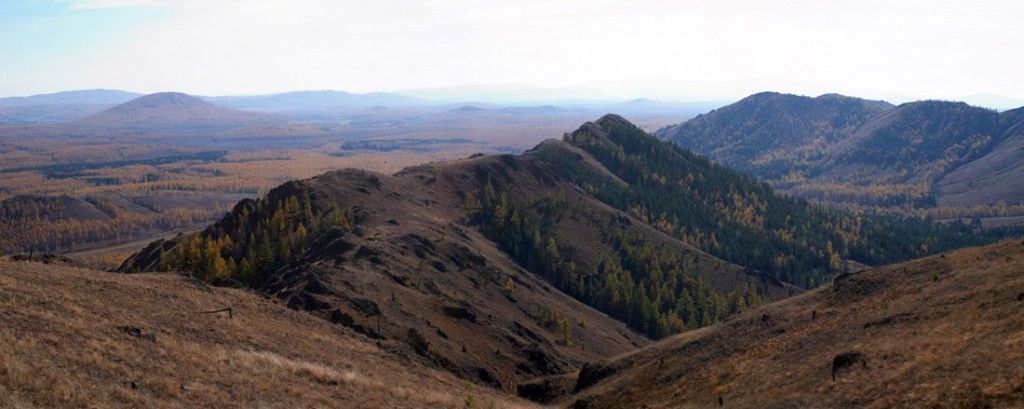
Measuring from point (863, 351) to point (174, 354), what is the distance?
3964 centimetres

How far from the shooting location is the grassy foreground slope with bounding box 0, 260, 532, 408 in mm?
30109

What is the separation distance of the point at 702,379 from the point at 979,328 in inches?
717

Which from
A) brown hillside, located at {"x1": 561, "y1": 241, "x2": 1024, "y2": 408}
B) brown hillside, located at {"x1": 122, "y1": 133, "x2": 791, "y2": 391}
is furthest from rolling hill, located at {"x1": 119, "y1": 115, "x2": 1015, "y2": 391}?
brown hillside, located at {"x1": 561, "y1": 241, "x2": 1024, "y2": 408}

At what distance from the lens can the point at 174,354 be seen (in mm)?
37750

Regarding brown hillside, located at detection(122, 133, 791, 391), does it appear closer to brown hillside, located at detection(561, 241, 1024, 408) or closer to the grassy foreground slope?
the grassy foreground slope

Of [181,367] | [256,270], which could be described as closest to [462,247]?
[256,270]

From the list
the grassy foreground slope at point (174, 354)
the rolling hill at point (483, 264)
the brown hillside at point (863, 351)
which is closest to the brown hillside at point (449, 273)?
the rolling hill at point (483, 264)

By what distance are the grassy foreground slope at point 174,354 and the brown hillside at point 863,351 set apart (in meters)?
14.3

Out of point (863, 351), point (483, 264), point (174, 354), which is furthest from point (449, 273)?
point (863, 351)

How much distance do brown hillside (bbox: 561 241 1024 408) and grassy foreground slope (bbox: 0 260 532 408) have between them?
14.3m

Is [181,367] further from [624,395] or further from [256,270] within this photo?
[256,270]

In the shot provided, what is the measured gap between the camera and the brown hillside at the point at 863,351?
31.4 m

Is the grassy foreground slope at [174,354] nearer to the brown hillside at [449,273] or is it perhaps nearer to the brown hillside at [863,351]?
the brown hillside at [449,273]

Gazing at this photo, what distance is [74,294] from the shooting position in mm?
45656
